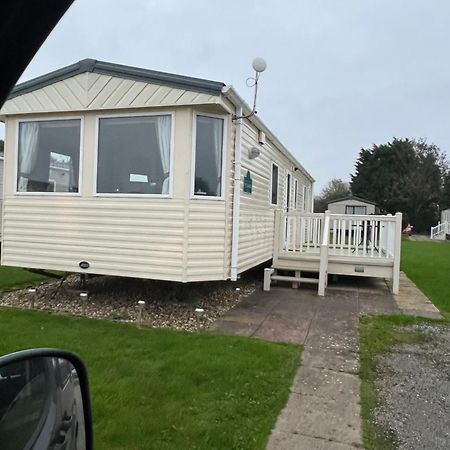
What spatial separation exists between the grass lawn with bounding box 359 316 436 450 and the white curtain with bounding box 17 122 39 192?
5265 mm

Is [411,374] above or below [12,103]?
below

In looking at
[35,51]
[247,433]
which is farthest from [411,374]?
[35,51]

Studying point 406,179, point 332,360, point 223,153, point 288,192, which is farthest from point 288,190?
point 406,179

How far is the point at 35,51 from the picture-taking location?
3.42 feet

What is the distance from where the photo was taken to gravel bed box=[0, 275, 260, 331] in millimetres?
5848

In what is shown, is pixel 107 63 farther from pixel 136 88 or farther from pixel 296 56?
pixel 296 56

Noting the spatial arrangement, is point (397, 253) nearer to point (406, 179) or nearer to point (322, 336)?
point (322, 336)

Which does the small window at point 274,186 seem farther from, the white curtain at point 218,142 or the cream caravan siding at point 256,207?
the white curtain at point 218,142

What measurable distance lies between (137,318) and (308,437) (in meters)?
3.29

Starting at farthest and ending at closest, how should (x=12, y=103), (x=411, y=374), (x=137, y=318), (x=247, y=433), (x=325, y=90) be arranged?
(x=325, y=90) → (x=12, y=103) → (x=137, y=318) → (x=411, y=374) → (x=247, y=433)

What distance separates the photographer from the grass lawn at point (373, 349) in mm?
2886

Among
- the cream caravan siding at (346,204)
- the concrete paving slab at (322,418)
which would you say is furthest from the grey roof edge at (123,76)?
the cream caravan siding at (346,204)

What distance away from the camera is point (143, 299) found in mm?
→ 6660

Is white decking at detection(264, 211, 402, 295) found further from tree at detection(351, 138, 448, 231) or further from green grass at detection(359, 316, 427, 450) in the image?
tree at detection(351, 138, 448, 231)
